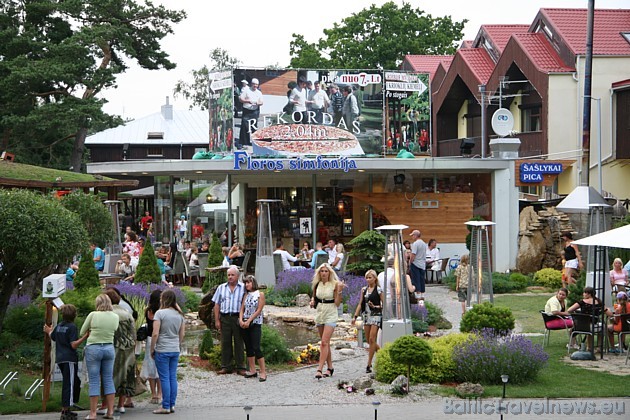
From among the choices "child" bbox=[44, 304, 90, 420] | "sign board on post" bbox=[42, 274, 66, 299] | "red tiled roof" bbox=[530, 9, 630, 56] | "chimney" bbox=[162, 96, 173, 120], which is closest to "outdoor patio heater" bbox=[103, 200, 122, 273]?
"sign board on post" bbox=[42, 274, 66, 299]

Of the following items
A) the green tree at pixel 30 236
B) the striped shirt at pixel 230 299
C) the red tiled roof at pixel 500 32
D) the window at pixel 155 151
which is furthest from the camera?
the window at pixel 155 151

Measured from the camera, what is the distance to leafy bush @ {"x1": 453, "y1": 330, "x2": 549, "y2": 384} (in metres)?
12.2

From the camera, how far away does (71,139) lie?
4659cm

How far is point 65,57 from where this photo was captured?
133ft

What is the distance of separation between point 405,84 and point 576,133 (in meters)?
8.33

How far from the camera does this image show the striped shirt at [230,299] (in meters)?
13.2

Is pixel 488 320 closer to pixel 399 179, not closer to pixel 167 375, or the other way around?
pixel 167 375

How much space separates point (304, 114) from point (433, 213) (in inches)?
240

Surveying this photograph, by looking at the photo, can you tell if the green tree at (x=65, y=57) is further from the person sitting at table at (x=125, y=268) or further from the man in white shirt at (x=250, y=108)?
the person sitting at table at (x=125, y=268)

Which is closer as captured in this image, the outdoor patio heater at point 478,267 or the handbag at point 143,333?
the handbag at point 143,333

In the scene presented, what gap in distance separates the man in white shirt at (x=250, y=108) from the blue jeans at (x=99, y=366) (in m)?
21.2

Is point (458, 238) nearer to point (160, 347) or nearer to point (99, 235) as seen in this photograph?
point (99, 235)

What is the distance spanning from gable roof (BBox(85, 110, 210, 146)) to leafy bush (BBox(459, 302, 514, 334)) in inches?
1899

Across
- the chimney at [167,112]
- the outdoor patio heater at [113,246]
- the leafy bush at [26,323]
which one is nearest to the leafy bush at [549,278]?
the outdoor patio heater at [113,246]
